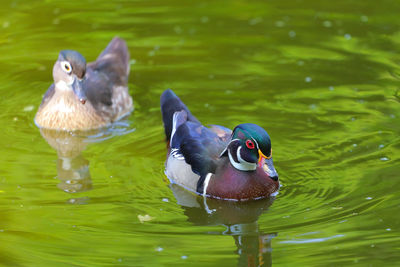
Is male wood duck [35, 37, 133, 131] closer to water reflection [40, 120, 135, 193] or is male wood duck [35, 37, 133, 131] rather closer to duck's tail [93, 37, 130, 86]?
duck's tail [93, 37, 130, 86]

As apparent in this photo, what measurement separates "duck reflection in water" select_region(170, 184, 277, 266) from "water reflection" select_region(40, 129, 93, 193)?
3.72 ft

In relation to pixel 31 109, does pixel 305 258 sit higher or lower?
higher

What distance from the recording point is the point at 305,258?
24.8 ft

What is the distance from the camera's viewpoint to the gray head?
11.4 metres

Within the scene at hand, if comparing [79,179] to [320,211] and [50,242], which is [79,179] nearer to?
[50,242]

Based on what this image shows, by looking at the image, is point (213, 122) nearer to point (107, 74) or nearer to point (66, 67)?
point (107, 74)

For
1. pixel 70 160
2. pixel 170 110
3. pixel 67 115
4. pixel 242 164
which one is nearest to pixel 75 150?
pixel 70 160

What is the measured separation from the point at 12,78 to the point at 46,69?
64cm

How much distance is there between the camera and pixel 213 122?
438 inches

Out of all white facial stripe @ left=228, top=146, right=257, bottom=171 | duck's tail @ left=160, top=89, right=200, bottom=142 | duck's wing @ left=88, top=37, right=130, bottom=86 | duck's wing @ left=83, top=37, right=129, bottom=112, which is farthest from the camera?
duck's wing @ left=88, top=37, right=130, bottom=86

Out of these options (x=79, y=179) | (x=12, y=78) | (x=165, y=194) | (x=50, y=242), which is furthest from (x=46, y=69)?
(x=50, y=242)

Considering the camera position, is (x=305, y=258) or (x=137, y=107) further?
(x=137, y=107)

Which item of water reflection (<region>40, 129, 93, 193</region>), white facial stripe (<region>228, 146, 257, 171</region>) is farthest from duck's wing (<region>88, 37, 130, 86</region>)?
white facial stripe (<region>228, 146, 257, 171</region>)

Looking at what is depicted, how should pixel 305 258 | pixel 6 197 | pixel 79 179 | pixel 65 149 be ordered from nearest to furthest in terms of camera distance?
1. pixel 305 258
2. pixel 6 197
3. pixel 79 179
4. pixel 65 149
